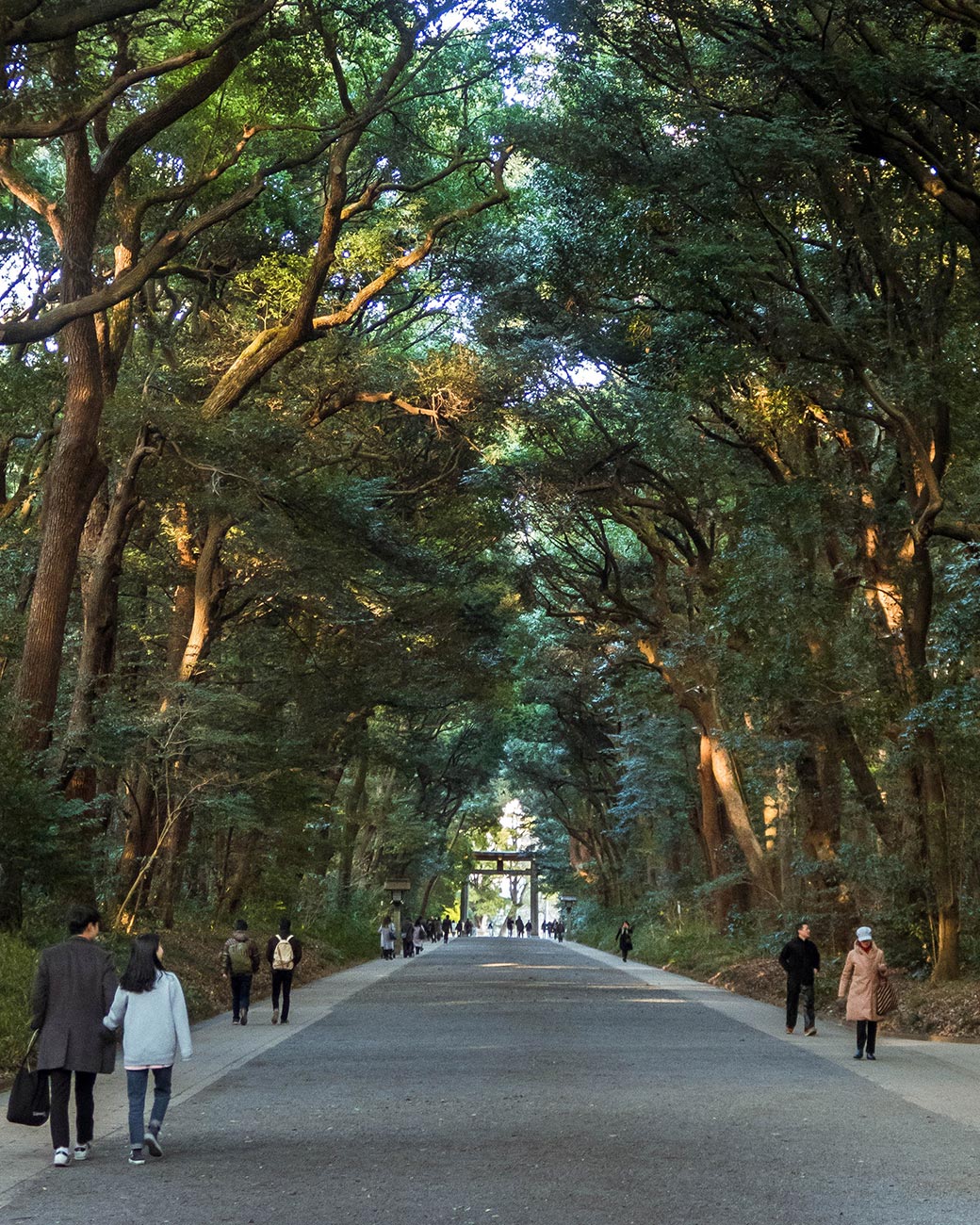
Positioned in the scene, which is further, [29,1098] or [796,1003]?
[796,1003]

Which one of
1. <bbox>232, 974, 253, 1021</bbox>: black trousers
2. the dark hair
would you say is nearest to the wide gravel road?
<bbox>232, 974, 253, 1021</bbox>: black trousers

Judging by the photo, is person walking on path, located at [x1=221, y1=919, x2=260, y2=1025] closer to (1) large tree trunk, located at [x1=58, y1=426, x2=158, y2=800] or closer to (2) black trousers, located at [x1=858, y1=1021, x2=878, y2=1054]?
(1) large tree trunk, located at [x1=58, y1=426, x2=158, y2=800]

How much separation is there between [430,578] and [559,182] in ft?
31.0

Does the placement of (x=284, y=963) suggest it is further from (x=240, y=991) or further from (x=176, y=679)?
(x=176, y=679)

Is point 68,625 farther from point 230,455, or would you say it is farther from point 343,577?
point 230,455

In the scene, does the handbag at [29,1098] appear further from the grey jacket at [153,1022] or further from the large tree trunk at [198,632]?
the large tree trunk at [198,632]

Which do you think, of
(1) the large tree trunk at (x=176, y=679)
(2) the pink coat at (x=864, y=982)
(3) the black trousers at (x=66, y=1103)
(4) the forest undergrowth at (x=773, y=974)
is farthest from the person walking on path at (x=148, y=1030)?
(1) the large tree trunk at (x=176, y=679)

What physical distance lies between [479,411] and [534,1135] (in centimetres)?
1619

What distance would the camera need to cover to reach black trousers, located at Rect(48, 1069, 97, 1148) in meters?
7.40

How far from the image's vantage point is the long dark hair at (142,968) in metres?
7.80

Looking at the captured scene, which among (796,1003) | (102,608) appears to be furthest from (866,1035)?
(102,608)

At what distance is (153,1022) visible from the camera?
7781 millimetres

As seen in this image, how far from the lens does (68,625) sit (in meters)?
24.4

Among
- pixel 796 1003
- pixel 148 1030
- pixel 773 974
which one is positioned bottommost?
pixel 773 974
